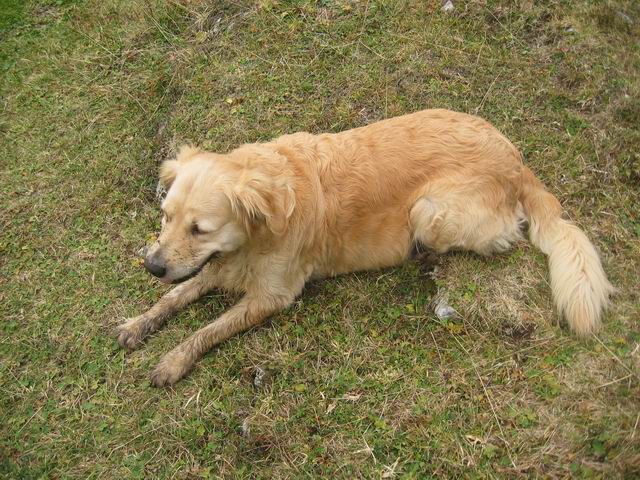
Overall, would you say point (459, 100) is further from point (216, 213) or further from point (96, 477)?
point (96, 477)

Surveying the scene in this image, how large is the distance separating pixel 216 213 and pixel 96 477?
1.82 m

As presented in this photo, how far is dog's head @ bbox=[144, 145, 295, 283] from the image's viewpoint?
317 centimetres

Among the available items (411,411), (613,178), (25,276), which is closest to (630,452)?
(411,411)

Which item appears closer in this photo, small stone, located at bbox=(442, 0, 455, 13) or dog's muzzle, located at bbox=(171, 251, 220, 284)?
dog's muzzle, located at bbox=(171, 251, 220, 284)

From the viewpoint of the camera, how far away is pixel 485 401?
3.19 meters

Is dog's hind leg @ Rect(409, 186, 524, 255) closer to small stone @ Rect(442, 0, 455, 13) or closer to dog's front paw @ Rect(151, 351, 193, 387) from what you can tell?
dog's front paw @ Rect(151, 351, 193, 387)

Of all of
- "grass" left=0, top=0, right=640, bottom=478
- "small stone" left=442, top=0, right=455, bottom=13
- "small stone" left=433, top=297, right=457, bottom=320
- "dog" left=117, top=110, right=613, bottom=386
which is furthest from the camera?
"small stone" left=442, top=0, right=455, bottom=13

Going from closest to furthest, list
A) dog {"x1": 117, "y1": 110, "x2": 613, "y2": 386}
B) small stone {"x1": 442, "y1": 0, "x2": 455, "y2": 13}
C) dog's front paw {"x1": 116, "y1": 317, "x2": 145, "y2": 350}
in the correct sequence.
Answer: dog {"x1": 117, "y1": 110, "x2": 613, "y2": 386} → dog's front paw {"x1": 116, "y1": 317, "x2": 145, "y2": 350} → small stone {"x1": 442, "y1": 0, "x2": 455, "y2": 13}

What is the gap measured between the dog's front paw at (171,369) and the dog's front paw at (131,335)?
1.04ft

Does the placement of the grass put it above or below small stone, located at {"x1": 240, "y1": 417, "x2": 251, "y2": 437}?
above

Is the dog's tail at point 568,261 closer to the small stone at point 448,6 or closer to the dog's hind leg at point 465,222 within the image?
the dog's hind leg at point 465,222

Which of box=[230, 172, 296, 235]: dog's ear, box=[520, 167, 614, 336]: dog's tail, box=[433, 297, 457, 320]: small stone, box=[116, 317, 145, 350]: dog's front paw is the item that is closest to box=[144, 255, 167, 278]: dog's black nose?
box=[230, 172, 296, 235]: dog's ear

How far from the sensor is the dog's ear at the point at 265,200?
318 cm

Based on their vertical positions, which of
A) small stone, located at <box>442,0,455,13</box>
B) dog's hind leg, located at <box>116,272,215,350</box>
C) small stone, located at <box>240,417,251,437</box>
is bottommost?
small stone, located at <box>240,417,251,437</box>
